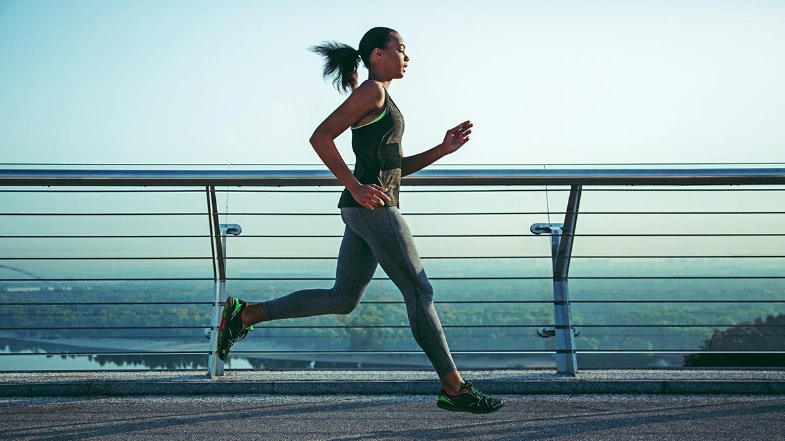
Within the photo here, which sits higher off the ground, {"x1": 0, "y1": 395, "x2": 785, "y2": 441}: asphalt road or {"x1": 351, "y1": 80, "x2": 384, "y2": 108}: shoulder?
{"x1": 351, "y1": 80, "x2": 384, "y2": 108}: shoulder

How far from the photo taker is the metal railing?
3.47 meters

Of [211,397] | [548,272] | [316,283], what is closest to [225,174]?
[316,283]

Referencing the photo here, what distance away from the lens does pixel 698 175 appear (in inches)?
140

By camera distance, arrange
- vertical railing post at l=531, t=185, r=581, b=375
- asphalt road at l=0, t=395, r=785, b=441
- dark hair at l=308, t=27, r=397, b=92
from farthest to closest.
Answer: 1. vertical railing post at l=531, t=185, r=581, b=375
2. dark hair at l=308, t=27, r=397, b=92
3. asphalt road at l=0, t=395, r=785, b=441

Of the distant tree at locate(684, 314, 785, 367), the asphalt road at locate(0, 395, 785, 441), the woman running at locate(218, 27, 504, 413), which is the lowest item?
the asphalt road at locate(0, 395, 785, 441)

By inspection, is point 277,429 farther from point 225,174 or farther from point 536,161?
point 536,161

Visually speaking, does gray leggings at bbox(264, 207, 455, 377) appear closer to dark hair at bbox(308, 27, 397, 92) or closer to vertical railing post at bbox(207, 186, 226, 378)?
dark hair at bbox(308, 27, 397, 92)

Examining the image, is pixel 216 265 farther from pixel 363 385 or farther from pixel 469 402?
pixel 469 402

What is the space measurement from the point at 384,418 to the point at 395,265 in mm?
701

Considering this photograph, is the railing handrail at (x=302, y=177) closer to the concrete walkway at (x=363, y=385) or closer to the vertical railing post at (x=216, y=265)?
the vertical railing post at (x=216, y=265)

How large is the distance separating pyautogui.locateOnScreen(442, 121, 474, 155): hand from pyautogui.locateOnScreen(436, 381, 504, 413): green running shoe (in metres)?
1.00

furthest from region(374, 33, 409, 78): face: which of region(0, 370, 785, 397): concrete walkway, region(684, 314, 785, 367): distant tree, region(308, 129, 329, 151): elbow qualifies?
region(684, 314, 785, 367): distant tree

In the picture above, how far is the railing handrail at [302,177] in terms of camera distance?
11.3 ft

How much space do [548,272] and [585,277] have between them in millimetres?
211
